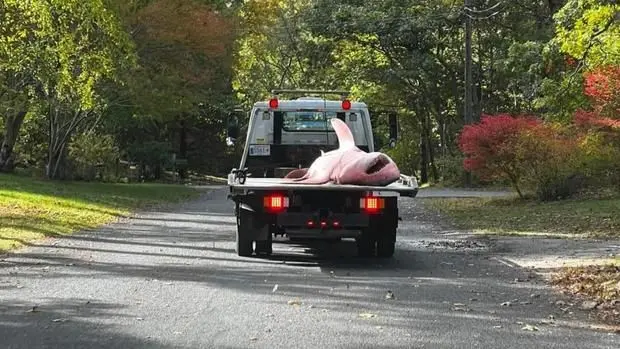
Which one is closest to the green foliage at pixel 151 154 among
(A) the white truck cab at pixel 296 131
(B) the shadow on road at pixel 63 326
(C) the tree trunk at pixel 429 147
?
(C) the tree trunk at pixel 429 147

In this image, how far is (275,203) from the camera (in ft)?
34.4

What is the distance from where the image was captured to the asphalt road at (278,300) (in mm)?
6363

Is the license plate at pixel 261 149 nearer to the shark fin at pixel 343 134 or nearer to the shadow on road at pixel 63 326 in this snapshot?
the shark fin at pixel 343 134

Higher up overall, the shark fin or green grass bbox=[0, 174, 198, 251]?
the shark fin

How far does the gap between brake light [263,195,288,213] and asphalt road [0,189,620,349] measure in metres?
0.76

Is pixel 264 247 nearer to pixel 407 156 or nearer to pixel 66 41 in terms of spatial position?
A: pixel 66 41

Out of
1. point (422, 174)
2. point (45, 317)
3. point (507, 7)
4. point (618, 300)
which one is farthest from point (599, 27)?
point (422, 174)

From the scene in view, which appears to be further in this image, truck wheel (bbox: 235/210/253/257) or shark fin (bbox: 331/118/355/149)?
shark fin (bbox: 331/118/355/149)

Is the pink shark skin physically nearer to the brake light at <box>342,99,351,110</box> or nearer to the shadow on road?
the brake light at <box>342,99,351,110</box>

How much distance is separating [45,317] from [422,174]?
39494 millimetres

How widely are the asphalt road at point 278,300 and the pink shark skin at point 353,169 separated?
45.3 inches

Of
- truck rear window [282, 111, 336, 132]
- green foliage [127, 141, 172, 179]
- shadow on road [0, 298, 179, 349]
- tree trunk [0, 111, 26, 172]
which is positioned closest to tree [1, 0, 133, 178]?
truck rear window [282, 111, 336, 132]

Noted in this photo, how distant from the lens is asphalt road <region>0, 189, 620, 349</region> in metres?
6.36

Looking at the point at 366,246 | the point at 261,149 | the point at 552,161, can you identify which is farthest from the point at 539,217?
the point at 261,149
